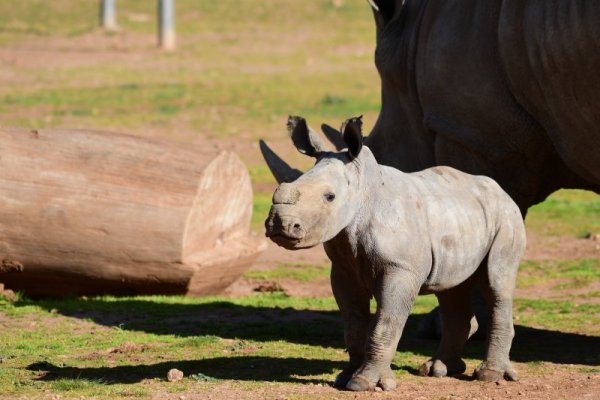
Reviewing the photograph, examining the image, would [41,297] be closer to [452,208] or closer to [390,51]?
[390,51]

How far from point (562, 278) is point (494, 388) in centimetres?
502

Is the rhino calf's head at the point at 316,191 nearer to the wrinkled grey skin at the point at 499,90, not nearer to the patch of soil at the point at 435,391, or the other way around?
the patch of soil at the point at 435,391

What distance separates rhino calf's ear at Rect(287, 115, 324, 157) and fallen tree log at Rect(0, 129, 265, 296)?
9.72ft

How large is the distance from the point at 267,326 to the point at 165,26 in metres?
25.0

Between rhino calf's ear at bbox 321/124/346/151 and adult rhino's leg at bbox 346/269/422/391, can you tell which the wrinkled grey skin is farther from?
adult rhino's leg at bbox 346/269/422/391

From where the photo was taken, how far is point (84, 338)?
9.45 meters

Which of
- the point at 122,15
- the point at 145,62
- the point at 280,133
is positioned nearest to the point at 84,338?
the point at 280,133

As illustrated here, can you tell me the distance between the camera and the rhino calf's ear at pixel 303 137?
748cm

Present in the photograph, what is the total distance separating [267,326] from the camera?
1005cm

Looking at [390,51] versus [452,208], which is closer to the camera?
[452,208]

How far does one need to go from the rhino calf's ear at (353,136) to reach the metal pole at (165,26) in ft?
89.9

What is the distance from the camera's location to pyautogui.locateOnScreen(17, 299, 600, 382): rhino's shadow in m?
Result: 8.37

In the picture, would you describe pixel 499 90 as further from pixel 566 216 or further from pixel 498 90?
pixel 566 216

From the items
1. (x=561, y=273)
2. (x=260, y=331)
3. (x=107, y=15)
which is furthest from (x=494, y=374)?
(x=107, y=15)
